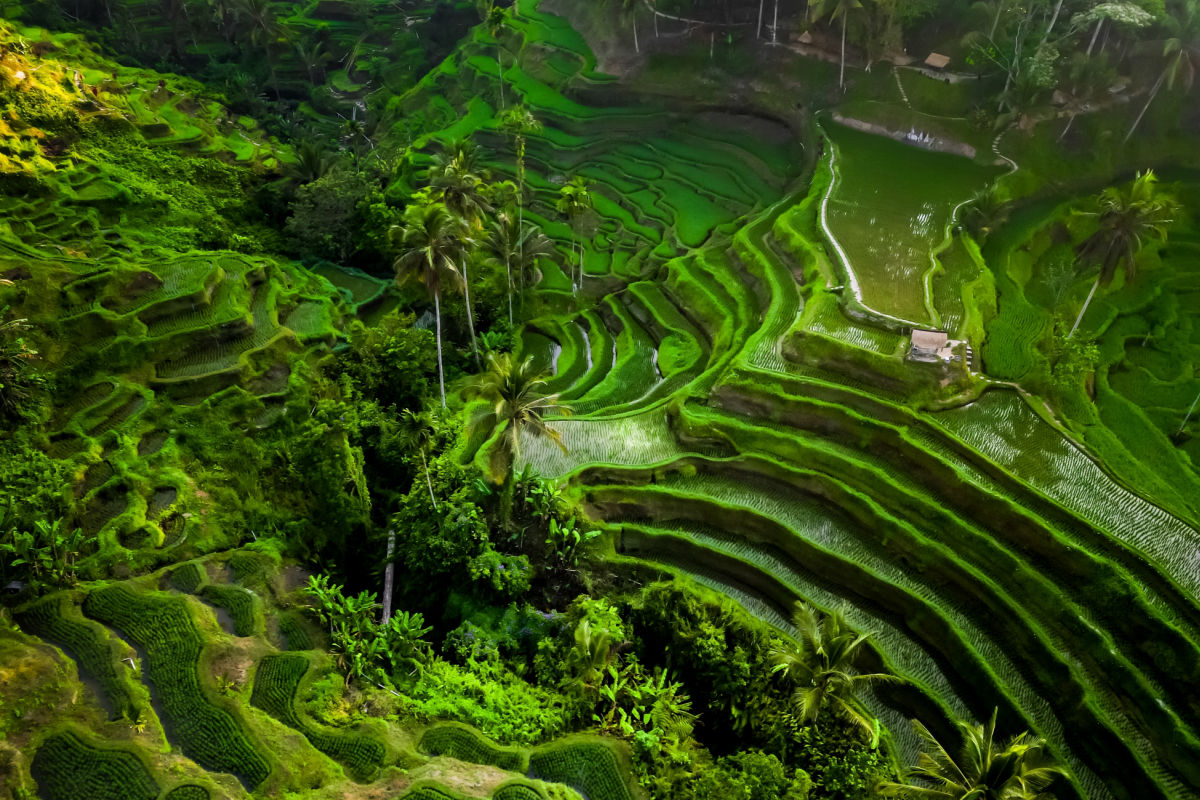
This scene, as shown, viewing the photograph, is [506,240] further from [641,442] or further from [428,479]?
[428,479]

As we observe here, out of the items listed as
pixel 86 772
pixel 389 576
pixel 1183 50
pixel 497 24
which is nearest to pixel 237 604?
pixel 389 576

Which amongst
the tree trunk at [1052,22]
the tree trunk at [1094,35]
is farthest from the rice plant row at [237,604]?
the tree trunk at [1094,35]

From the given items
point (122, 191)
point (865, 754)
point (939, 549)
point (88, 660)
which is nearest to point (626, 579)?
point (865, 754)

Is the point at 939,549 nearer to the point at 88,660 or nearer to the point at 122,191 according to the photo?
the point at 88,660

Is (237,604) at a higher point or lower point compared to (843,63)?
lower

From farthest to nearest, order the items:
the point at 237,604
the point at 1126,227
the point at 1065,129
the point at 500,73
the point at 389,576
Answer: the point at 500,73, the point at 1065,129, the point at 1126,227, the point at 389,576, the point at 237,604

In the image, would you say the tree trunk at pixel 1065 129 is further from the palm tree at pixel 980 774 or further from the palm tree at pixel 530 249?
the palm tree at pixel 980 774

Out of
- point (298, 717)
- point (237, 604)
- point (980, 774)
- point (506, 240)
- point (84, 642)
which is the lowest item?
point (298, 717)
